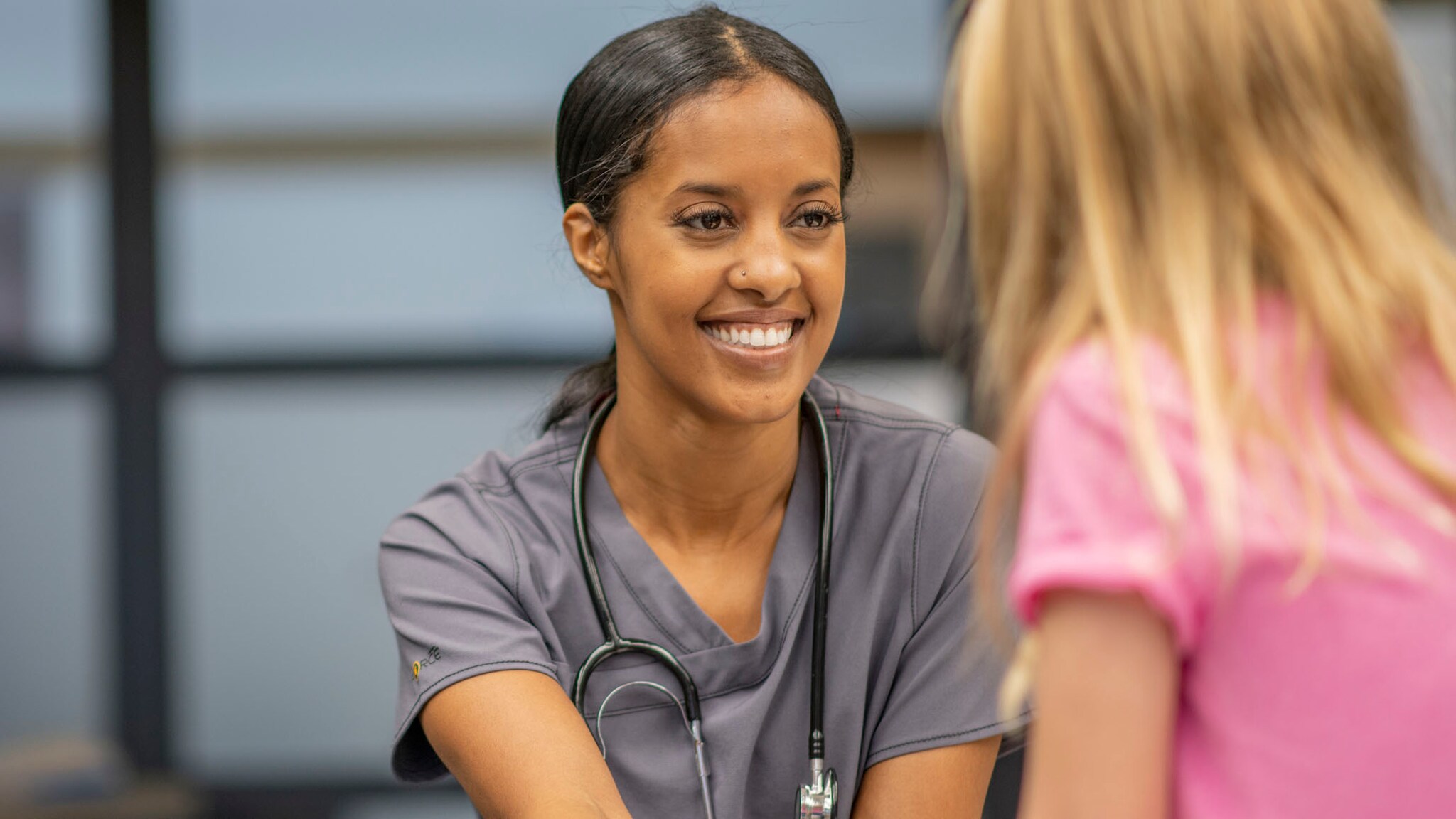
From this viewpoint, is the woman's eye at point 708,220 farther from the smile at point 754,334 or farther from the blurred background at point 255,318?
the blurred background at point 255,318

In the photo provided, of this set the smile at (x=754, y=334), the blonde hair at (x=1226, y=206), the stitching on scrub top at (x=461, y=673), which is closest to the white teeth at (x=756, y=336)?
the smile at (x=754, y=334)

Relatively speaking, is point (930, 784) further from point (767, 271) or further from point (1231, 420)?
point (1231, 420)

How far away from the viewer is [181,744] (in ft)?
10.4

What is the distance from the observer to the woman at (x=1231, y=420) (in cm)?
71

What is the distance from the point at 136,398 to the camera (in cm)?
314

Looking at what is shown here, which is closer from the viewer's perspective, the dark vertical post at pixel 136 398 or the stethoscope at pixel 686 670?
the stethoscope at pixel 686 670

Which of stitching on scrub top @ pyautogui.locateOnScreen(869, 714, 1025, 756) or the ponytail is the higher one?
the ponytail

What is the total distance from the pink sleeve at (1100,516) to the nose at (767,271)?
65 cm

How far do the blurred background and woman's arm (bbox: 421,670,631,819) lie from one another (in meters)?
1.79

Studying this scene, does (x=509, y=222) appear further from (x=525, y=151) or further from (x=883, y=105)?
(x=883, y=105)

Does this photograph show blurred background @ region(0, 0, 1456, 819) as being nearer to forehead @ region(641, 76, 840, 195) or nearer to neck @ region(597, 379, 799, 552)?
neck @ region(597, 379, 799, 552)

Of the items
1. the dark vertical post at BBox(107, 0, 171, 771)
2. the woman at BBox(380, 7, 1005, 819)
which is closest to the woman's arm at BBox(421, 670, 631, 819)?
the woman at BBox(380, 7, 1005, 819)

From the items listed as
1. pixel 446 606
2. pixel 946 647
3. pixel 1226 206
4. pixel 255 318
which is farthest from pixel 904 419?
pixel 255 318

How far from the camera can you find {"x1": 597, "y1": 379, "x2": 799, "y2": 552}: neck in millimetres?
1515
